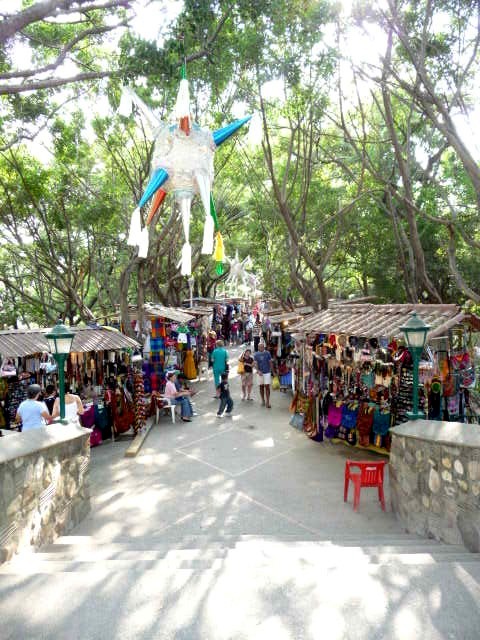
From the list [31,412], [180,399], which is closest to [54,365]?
[180,399]

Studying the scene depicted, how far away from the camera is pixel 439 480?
191 inches

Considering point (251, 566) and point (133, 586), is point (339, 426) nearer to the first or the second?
point (251, 566)

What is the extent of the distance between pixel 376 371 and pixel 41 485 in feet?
18.2

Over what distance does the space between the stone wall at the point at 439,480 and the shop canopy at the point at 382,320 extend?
173 cm

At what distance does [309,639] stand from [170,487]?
4.45m

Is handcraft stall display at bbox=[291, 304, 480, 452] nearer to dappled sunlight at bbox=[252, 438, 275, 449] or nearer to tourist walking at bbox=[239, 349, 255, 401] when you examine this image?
dappled sunlight at bbox=[252, 438, 275, 449]

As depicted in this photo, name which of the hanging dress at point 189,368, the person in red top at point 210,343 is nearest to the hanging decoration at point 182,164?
the hanging dress at point 189,368

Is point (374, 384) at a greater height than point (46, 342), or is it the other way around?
point (46, 342)

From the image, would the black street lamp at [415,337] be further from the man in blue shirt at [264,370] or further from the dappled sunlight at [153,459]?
the man in blue shirt at [264,370]

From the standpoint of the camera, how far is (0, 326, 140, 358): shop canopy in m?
8.80

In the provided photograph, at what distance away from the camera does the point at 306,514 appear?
5.98 m

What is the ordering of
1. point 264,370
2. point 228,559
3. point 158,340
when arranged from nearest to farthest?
point 228,559 → point 264,370 → point 158,340

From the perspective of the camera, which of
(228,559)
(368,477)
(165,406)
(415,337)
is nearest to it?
(228,559)

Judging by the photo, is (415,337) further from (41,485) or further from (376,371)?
(41,485)
